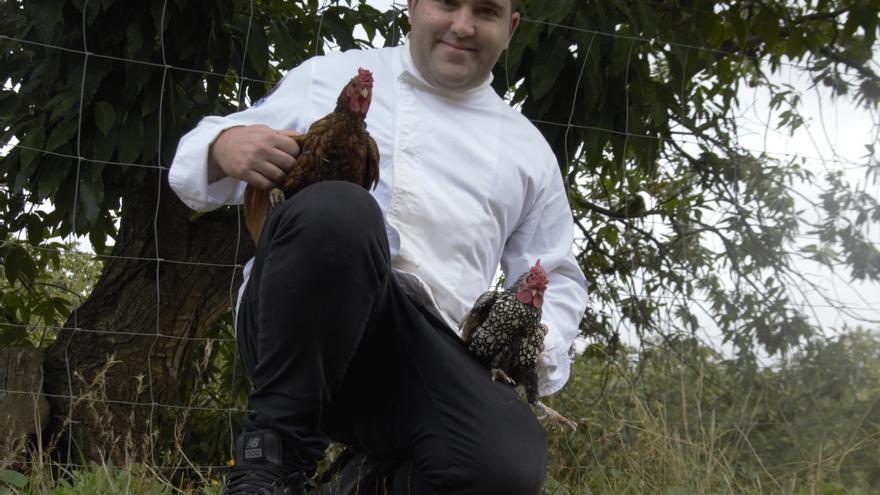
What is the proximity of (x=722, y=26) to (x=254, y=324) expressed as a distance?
216 cm

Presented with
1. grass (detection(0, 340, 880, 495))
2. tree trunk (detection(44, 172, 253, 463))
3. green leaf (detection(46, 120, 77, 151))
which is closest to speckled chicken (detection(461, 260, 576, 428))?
grass (detection(0, 340, 880, 495))

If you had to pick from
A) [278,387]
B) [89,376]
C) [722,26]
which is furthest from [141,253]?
[722,26]

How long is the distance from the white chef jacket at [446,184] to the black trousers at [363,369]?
141 mm

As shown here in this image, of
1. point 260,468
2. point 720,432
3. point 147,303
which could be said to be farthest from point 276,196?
point 720,432

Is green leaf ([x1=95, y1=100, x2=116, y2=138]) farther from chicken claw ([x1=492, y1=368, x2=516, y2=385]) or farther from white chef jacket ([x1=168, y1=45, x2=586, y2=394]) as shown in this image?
chicken claw ([x1=492, y1=368, x2=516, y2=385])

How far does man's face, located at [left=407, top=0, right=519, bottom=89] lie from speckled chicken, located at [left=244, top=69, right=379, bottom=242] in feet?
1.14

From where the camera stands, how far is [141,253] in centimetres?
370

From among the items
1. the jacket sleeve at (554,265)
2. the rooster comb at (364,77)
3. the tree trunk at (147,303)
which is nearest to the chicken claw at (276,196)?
the rooster comb at (364,77)

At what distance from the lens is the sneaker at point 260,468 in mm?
1741

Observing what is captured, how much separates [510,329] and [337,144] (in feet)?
1.76

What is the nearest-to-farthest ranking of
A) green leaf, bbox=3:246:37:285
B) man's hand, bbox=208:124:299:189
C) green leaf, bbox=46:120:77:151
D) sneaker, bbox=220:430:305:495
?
sneaker, bbox=220:430:305:495 → man's hand, bbox=208:124:299:189 → green leaf, bbox=46:120:77:151 → green leaf, bbox=3:246:37:285

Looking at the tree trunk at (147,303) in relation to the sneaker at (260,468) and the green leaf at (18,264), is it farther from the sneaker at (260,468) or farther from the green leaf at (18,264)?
the sneaker at (260,468)

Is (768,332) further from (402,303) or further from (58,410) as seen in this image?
(58,410)

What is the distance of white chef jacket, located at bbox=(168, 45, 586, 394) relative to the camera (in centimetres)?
212
